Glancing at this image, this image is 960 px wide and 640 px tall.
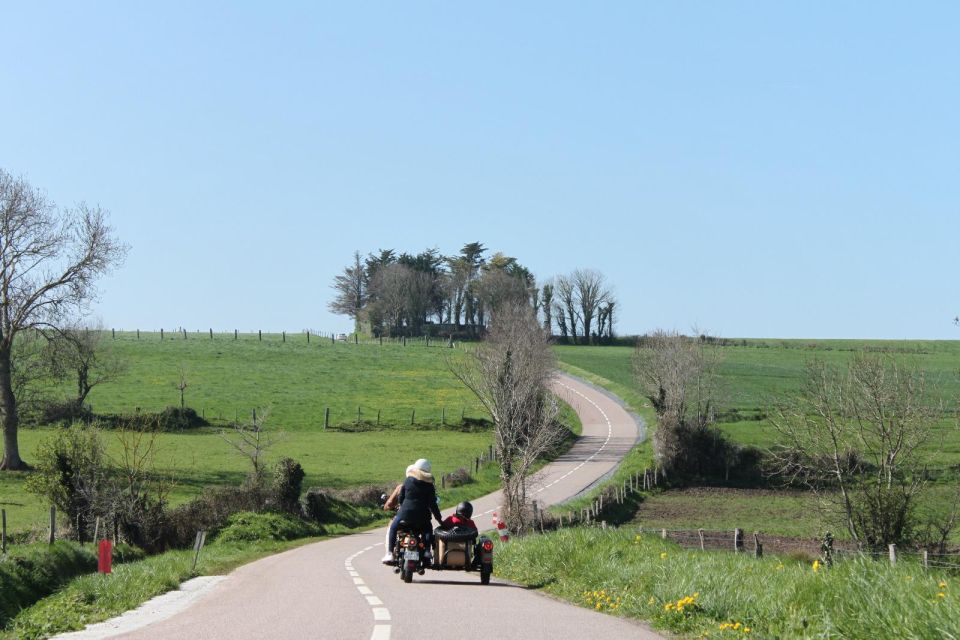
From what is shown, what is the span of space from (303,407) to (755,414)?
38491mm

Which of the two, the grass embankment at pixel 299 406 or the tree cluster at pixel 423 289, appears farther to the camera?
the tree cluster at pixel 423 289

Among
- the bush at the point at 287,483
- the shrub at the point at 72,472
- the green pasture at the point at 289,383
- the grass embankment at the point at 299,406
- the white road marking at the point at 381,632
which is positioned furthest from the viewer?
the green pasture at the point at 289,383

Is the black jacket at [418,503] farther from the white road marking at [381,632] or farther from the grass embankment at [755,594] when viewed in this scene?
the white road marking at [381,632]

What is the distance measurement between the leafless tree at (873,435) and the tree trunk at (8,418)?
36999 millimetres

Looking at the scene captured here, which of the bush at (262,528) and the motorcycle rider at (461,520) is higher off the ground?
the motorcycle rider at (461,520)

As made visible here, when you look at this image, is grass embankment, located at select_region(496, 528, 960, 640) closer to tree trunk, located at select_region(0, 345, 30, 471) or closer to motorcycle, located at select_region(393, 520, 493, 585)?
motorcycle, located at select_region(393, 520, 493, 585)

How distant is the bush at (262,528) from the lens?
117ft

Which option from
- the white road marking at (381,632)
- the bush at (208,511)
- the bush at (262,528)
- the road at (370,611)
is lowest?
the bush at (262,528)

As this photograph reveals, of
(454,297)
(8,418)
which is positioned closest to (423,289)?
(454,297)

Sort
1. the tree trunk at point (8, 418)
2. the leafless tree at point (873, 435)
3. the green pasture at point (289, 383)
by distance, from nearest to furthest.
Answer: the leafless tree at point (873, 435)
the tree trunk at point (8, 418)
the green pasture at point (289, 383)

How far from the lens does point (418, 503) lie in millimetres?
16266

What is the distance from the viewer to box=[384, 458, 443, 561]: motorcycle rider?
16.2 meters

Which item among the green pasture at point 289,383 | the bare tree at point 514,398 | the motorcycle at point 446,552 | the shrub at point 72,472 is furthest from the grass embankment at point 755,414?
the motorcycle at point 446,552

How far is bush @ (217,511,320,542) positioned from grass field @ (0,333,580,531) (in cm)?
505
